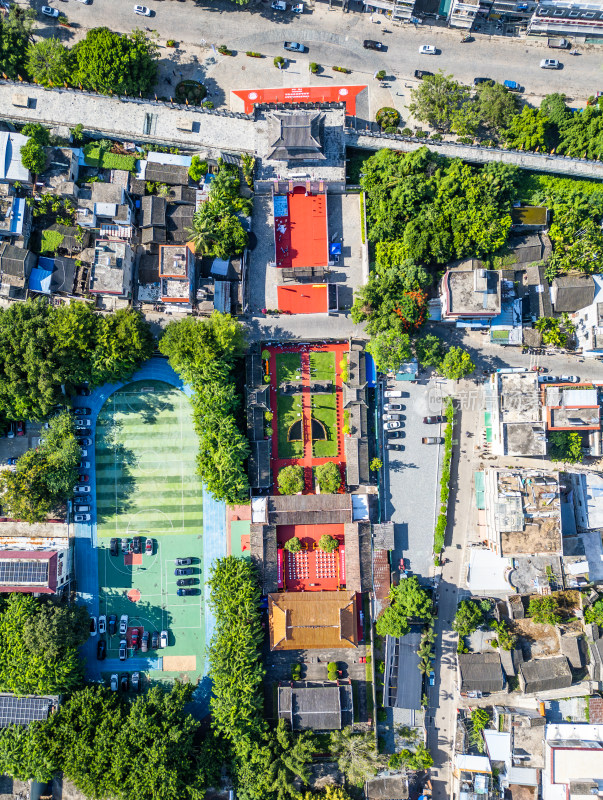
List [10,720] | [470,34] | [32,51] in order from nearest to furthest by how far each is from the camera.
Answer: [10,720] → [32,51] → [470,34]

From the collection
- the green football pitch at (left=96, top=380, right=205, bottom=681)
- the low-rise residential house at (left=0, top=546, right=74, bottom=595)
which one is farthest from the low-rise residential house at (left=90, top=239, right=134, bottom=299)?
the low-rise residential house at (left=0, top=546, right=74, bottom=595)

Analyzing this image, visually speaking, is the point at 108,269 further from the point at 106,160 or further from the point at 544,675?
the point at 544,675

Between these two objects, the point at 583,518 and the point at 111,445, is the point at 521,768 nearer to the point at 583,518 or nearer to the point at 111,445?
the point at 583,518

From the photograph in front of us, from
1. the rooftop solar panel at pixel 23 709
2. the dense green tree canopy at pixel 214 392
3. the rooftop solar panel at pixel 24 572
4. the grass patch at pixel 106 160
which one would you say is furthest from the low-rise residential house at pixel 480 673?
the grass patch at pixel 106 160

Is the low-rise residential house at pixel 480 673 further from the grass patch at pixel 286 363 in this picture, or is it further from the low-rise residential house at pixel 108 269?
the low-rise residential house at pixel 108 269

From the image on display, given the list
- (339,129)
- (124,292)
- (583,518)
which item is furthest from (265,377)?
(583,518)
